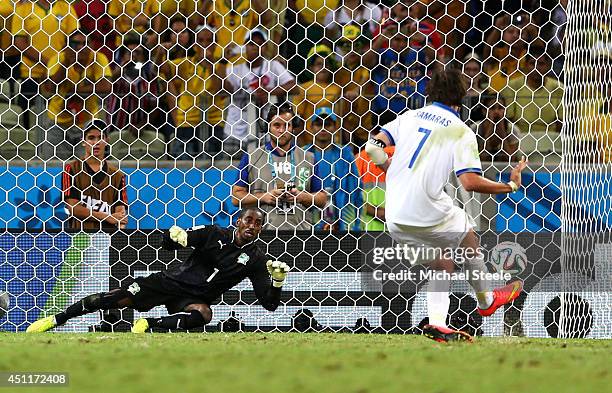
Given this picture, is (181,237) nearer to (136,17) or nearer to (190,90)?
(190,90)

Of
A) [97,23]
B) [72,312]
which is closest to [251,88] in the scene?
[97,23]

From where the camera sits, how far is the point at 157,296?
27.3 feet

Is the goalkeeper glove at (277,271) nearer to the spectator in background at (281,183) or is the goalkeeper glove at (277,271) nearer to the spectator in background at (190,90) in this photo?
the spectator in background at (281,183)

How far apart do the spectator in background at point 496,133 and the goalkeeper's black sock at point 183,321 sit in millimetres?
2805

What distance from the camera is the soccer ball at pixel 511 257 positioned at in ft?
27.8

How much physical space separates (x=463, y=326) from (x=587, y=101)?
1.97m

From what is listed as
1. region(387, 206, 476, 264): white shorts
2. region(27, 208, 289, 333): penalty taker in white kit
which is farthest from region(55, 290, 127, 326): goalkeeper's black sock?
region(387, 206, 476, 264): white shorts

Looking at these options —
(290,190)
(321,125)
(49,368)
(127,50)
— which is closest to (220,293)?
(290,190)

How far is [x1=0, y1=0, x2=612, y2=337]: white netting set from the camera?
8.52 meters

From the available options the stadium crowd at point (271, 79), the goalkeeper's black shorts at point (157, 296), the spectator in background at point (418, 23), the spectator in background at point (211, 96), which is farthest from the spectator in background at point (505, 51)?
the goalkeeper's black shorts at point (157, 296)

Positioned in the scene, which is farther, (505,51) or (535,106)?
(505,51)

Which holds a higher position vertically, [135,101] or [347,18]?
[347,18]

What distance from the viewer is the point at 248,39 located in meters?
10.3

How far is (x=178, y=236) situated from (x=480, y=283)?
7.44 ft
